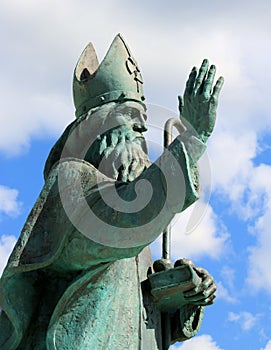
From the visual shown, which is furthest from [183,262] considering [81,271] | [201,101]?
[201,101]

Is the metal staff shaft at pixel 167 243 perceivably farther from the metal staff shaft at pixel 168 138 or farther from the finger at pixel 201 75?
the finger at pixel 201 75

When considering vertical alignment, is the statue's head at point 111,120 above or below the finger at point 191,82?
above

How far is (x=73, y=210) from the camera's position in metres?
6.36

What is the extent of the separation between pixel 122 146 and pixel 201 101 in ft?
3.29

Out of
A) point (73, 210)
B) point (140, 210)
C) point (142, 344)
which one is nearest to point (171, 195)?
point (140, 210)

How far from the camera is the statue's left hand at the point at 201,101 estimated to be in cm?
605

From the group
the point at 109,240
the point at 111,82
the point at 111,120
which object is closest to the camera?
the point at 109,240

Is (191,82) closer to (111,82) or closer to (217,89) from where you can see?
(217,89)

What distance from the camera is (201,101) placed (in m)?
6.05

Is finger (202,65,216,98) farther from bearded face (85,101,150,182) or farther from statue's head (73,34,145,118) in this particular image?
statue's head (73,34,145,118)

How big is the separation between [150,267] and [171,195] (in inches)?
48.1

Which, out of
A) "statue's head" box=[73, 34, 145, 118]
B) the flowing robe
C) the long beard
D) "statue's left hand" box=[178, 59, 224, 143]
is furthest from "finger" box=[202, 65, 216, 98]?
"statue's head" box=[73, 34, 145, 118]

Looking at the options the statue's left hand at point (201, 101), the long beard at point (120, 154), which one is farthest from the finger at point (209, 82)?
the long beard at point (120, 154)

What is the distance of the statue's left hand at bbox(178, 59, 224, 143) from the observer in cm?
605
